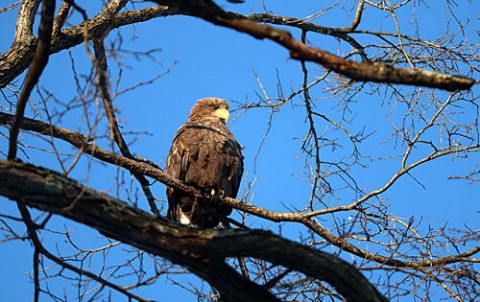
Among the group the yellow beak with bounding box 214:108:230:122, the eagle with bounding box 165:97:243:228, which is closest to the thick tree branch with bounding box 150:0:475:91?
the eagle with bounding box 165:97:243:228

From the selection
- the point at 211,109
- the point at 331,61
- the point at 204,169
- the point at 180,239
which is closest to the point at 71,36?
the point at 204,169

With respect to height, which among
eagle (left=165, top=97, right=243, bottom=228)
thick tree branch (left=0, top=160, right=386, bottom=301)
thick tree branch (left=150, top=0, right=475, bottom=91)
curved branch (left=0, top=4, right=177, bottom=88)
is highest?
curved branch (left=0, top=4, right=177, bottom=88)

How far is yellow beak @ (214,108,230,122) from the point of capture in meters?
6.65

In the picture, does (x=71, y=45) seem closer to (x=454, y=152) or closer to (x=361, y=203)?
(x=361, y=203)

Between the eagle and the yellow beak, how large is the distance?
44cm

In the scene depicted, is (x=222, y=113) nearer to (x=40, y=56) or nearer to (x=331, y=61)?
(x=40, y=56)

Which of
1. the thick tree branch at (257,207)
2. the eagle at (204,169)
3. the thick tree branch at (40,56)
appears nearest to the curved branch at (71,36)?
the thick tree branch at (257,207)

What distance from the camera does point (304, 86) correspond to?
4121mm

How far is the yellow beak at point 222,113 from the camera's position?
21.8 ft

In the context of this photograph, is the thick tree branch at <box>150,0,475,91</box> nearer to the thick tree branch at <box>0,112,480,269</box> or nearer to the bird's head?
the thick tree branch at <box>0,112,480,269</box>

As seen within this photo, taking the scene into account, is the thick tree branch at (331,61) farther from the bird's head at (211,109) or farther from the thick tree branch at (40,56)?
the bird's head at (211,109)

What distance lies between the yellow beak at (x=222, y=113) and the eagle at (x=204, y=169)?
44 centimetres

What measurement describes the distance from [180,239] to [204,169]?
2428 millimetres

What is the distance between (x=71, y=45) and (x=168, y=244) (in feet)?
9.88
